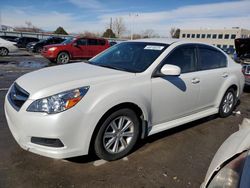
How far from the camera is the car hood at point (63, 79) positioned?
266 centimetres

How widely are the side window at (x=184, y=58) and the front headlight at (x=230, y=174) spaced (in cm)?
201

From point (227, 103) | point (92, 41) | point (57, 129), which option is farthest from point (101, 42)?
point (57, 129)

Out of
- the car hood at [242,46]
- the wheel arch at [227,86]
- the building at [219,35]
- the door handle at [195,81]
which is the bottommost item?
the wheel arch at [227,86]

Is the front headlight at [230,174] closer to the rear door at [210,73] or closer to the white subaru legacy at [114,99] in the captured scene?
the white subaru legacy at [114,99]

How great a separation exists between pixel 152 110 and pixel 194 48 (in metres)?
1.54

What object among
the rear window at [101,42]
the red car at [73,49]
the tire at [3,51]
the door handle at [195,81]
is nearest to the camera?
the door handle at [195,81]

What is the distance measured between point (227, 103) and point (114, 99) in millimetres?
3168

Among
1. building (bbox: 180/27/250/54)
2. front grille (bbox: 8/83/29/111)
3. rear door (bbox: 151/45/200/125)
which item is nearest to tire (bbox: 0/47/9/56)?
front grille (bbox: 8/83/29/111)

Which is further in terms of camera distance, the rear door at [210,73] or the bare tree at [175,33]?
the bare tree at [175,33]

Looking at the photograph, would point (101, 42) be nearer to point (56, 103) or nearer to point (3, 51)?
point (3, 51)

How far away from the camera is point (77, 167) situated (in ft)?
9.62

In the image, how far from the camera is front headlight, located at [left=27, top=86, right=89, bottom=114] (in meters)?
2.55

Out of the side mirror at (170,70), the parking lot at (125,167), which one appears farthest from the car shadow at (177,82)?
the parking lot at (125,167)

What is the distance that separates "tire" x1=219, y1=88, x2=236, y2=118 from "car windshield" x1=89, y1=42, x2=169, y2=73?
2.01 meters
